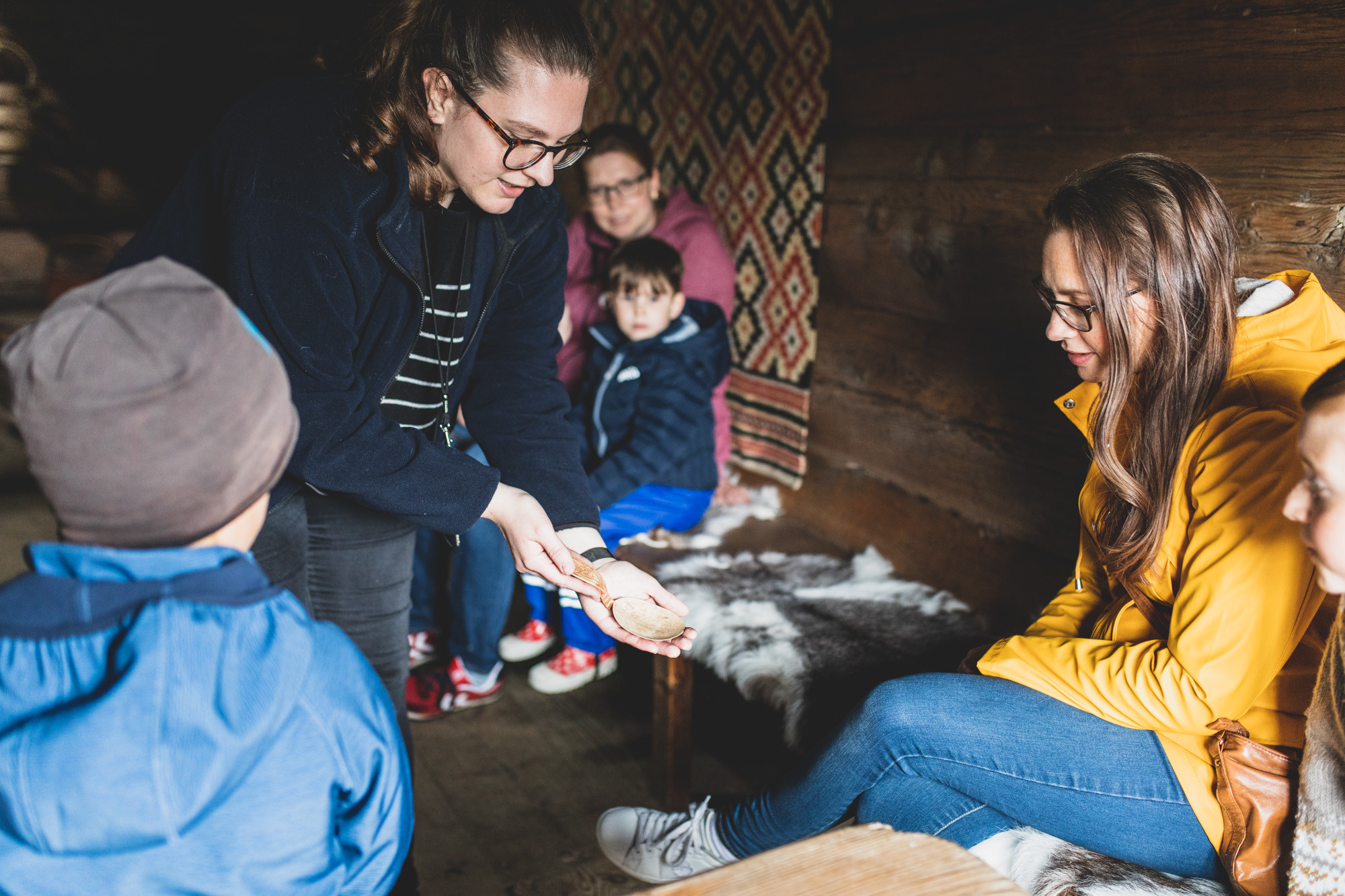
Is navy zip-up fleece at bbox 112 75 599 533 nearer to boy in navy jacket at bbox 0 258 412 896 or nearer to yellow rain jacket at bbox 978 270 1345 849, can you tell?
boy in navy jacket at bbox 0 258 412 896

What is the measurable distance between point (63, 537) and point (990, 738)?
108cm

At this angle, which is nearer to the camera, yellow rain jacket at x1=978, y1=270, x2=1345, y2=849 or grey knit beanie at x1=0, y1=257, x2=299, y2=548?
grey knit beanie at x1=0, y1=257, x2=299, y2=548

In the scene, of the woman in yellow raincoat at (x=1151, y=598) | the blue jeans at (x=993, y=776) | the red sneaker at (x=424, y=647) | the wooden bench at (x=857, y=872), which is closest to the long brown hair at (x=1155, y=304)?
the woman in yellow raincoat at (x=1151, y=598)

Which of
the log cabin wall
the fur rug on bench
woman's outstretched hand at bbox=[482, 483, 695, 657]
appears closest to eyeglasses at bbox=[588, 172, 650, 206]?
the log cabin wall

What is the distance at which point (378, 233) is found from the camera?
45.5 inches

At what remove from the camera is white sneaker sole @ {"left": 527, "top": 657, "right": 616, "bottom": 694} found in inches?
92.7

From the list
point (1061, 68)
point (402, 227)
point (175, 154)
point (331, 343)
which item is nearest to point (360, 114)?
point (402, 227)

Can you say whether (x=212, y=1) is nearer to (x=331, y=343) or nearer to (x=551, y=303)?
(x=551, y=303)

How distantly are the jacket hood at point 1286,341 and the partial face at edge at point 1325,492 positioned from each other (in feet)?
0.86

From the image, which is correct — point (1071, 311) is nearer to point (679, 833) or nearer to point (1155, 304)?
point (1155, 304)

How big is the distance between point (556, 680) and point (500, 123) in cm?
155

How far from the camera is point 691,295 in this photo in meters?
2.47

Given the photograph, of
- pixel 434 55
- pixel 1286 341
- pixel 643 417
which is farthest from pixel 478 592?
pixel 1286 341

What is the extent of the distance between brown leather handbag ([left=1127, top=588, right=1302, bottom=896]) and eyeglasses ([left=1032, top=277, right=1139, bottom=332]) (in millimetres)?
531
